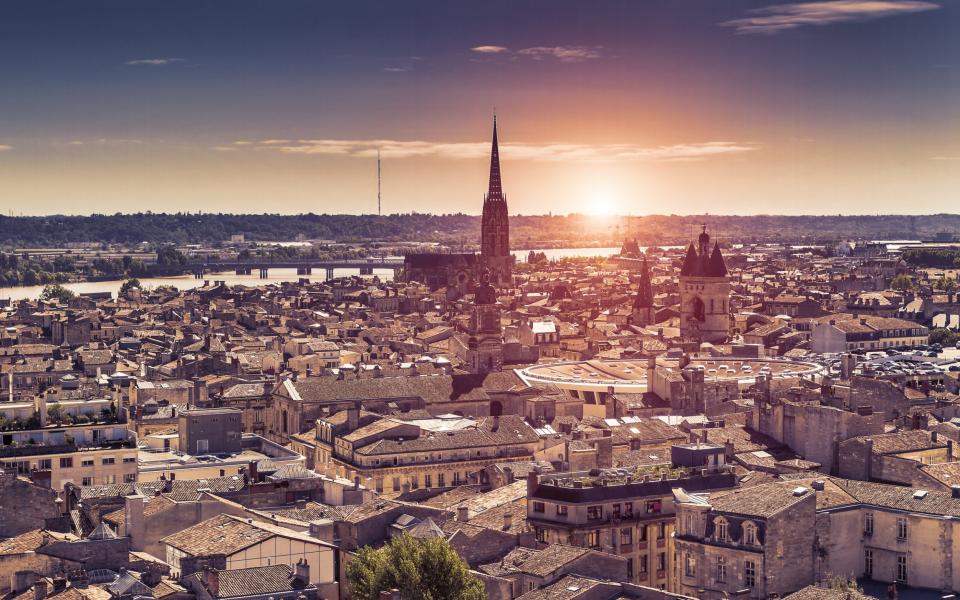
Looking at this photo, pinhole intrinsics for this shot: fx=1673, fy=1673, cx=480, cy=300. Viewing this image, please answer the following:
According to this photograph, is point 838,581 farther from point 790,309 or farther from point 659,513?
point 790,309

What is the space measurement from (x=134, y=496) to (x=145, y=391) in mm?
38353

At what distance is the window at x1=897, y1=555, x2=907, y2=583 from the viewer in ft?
152

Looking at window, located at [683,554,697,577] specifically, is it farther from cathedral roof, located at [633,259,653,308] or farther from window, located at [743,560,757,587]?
cathedral roof, located at [633,259,653,308]

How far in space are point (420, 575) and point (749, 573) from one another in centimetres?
943

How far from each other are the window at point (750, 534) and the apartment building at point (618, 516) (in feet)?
16.0

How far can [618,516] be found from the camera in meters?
48.7

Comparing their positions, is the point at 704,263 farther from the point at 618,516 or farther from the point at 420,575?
the point at 420,575

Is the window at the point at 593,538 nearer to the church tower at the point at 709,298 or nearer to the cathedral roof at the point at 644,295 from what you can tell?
the church tower at the point at 709,298

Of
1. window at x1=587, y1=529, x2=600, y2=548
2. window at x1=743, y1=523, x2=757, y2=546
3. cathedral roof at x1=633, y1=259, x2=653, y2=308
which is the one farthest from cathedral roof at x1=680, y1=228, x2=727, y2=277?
window at x1=743, y1=523, x2=757, y2=546

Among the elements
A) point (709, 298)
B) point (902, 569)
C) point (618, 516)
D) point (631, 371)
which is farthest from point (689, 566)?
point (709, 298)

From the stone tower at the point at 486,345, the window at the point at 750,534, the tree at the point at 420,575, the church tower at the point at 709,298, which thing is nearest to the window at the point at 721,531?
the window at the point at 750,534

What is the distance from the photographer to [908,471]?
53.1 meters

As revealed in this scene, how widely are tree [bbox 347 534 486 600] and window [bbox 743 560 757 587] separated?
762 centimetres

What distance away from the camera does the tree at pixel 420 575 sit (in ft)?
129
